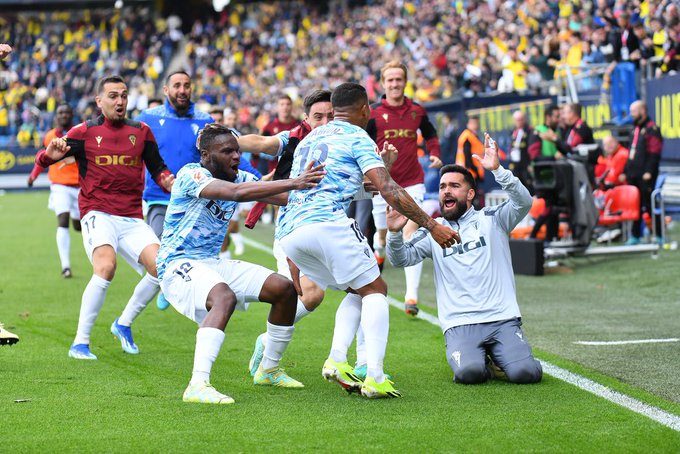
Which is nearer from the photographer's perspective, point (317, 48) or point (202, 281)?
point (202, 281)

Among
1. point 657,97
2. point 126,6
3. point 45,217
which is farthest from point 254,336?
point 126,6

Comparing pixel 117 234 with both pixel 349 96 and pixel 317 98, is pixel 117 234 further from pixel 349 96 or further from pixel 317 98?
pixel 349 96

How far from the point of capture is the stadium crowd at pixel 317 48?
22359mm

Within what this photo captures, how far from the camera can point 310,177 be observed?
6.07 m

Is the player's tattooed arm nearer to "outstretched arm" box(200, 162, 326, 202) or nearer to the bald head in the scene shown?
"outstretched arm" box(200, 162, 326, 202)

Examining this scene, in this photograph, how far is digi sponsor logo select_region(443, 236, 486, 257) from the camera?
7.25 meters

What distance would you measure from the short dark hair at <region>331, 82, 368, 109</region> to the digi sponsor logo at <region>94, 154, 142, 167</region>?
256cm

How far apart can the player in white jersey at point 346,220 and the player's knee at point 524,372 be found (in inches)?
33.6

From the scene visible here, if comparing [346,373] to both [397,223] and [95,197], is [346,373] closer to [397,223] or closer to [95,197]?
[397,223]

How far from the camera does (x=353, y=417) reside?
5.82 m

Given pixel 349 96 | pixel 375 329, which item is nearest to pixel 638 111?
pixel 349 96

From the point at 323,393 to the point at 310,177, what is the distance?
1444mm

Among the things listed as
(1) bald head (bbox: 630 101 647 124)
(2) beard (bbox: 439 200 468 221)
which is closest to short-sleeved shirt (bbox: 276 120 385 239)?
(2) beard (bbox: 439 200 468 221)

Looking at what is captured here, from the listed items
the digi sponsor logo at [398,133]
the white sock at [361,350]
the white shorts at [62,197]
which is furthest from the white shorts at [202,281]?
the white shorts at [62,197]
